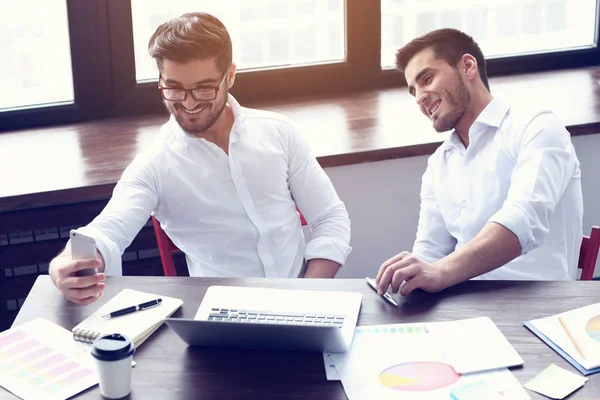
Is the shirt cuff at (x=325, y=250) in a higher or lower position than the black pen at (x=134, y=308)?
lower

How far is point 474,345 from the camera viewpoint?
1505 millimetres

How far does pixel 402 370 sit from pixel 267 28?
202 centimetres

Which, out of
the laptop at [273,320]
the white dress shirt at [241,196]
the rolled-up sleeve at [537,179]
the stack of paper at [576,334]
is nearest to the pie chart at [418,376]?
the laptop at [273,320]

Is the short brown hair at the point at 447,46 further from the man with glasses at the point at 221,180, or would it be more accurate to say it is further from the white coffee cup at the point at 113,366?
the white coffee cup at the point at 113,366

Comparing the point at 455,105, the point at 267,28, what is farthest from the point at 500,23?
the point at 455,105

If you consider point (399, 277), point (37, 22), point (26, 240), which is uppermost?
point (37, 22)

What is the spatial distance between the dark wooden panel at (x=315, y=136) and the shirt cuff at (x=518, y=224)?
2.76 ft

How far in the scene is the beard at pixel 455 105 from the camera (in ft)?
7.48

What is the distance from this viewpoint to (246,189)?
87.0 inches

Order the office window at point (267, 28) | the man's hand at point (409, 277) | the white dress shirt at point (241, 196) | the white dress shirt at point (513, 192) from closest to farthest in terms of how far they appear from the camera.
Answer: the man's hand at point (409, 277)
the white dress shirt at point (513, 192)
the white dress shirt at point (241, 196)
the office window at point (267, 28)

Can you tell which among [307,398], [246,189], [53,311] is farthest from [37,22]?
[307,398]

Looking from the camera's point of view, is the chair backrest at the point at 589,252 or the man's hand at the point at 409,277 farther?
the chair backrest at the point at 589,252

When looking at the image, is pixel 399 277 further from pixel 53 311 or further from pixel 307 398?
pixel 53 311

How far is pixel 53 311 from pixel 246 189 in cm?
67
